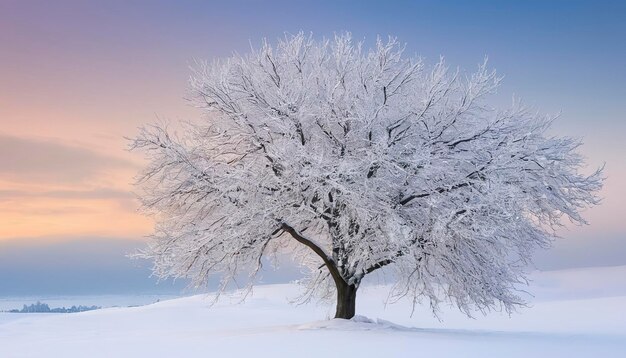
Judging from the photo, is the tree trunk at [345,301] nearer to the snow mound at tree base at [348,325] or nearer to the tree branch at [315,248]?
the tree branch at [315,248]

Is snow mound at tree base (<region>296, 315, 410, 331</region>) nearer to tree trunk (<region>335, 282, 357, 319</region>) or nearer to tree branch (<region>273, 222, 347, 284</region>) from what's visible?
tree trunk (<region>335, 282, 357, 319</region>)

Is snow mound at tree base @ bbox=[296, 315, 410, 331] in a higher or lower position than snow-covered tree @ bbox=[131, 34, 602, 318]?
lower

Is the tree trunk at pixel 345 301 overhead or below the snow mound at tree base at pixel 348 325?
overhead

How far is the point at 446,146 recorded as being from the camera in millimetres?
18391

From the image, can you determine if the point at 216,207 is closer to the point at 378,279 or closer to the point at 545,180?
the point at 378,279

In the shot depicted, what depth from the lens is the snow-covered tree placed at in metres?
17.0

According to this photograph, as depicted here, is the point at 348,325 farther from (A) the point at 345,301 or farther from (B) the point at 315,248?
(B) the point at 315,248

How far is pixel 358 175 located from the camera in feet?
54.6

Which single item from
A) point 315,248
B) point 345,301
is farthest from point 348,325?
point 315,248

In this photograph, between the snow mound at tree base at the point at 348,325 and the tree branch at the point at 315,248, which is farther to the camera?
the tree branch at the point at 315,248

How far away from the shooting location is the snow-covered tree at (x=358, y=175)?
1703cm

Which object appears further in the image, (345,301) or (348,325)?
(345,301)

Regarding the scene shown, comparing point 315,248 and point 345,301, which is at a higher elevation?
point 315,248

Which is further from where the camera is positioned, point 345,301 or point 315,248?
point 345,301
